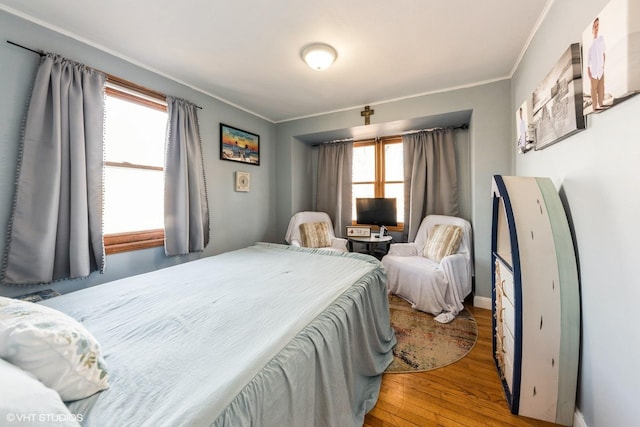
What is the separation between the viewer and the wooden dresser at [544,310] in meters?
1.21

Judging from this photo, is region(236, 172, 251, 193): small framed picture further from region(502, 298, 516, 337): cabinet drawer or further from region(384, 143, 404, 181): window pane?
region(502, 298, 516, 337): cabinet drawer

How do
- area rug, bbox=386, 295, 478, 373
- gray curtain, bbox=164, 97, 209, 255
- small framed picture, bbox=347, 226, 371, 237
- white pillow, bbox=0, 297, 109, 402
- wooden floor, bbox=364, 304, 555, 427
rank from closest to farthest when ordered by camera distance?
1. white pillow, bbox=0, 297, 109, 402
2. wooden floor, bbox=364, 304, 555, 427
3. area rug, bbox=386, 295, 478, 373
4. gray curtain, bbox=164, 97, 209, 255
5. small framed picture, bbox=347, 226, 371, 237

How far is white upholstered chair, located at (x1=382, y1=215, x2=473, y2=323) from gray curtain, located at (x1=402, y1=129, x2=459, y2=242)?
25 centimetres

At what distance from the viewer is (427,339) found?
6.84ft

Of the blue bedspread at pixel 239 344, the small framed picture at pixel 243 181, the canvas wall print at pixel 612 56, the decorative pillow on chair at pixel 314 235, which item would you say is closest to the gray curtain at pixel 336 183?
the decorative pillow on chair at pixel 314 235

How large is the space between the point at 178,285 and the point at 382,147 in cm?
333

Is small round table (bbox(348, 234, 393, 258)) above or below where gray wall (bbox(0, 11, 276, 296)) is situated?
below

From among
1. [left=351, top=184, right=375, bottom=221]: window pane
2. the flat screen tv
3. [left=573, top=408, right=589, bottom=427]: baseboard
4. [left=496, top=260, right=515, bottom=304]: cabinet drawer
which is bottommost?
[left=573, top=408, right=589, bottom=427]: baseboard

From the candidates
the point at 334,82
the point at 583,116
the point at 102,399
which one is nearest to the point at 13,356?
the point at 102,399

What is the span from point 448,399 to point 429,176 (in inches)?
102

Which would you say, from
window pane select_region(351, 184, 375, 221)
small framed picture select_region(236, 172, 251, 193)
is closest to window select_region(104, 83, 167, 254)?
small framed picture select_region(236, 172, 251, 193)

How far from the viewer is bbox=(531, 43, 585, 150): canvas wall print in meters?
1.19

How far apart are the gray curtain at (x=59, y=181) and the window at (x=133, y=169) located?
196mm

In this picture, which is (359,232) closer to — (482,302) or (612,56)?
(482,302)
